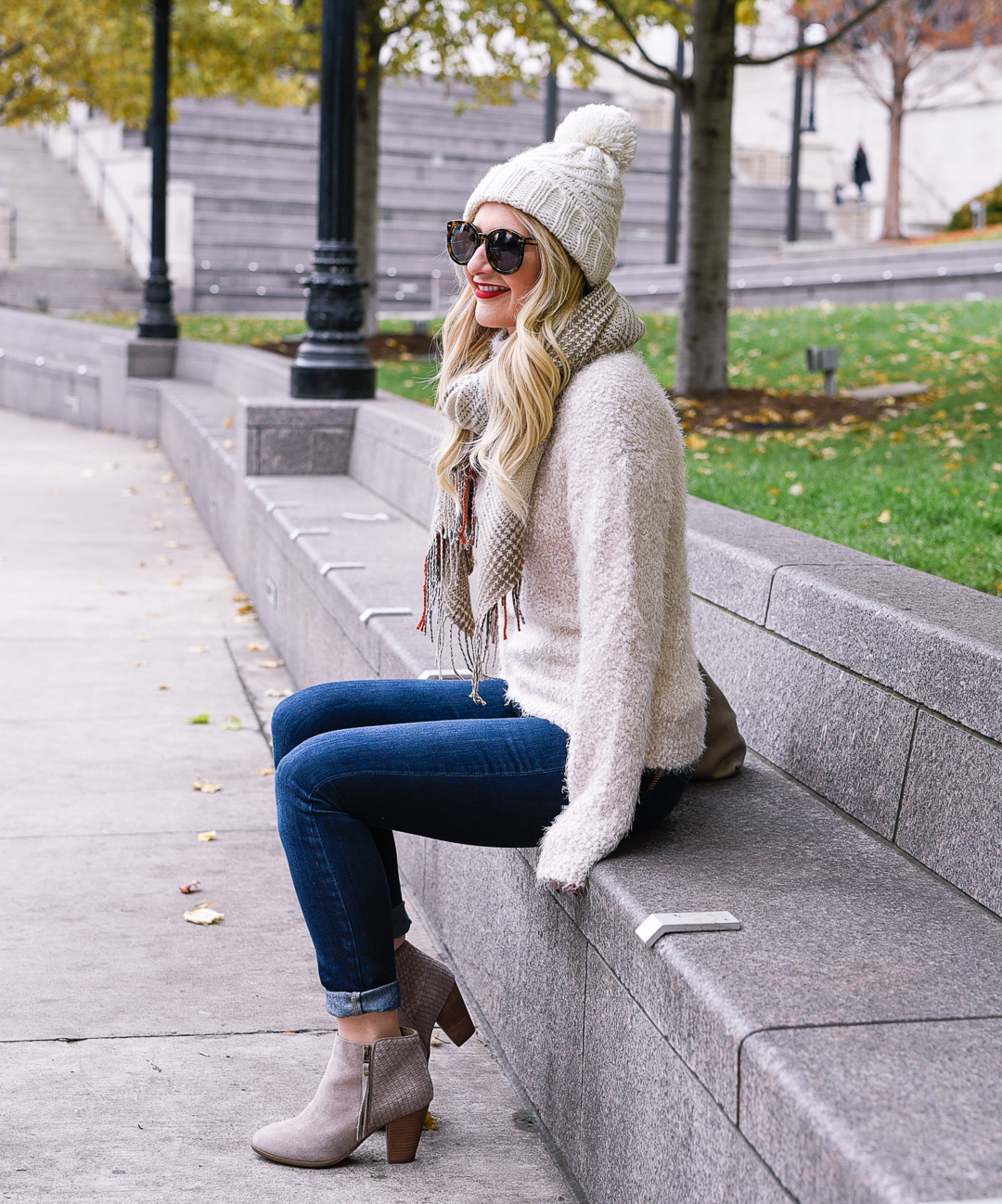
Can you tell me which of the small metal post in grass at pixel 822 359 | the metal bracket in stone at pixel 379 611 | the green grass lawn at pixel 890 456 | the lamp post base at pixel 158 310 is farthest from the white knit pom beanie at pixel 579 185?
the lamp post base at pixel 158 310

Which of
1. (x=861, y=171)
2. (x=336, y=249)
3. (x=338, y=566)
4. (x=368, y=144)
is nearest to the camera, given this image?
(x=338, y=566)

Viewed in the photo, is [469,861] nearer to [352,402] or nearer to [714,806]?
[714,806]

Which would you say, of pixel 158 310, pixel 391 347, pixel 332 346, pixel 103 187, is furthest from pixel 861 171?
pixel 332 346

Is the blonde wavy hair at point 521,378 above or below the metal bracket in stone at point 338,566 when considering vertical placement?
above

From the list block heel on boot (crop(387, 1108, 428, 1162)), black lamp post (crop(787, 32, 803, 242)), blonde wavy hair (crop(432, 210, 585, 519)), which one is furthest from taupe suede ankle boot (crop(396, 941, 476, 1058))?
black lamp post (crop(787, 32, 803, 242))

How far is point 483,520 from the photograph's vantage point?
2.99 metres

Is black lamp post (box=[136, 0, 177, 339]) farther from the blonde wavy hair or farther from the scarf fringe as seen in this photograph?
the blonde wavy hair

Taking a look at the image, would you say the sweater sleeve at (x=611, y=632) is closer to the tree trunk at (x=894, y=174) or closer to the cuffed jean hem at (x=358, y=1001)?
the cuffed jean hem at (x=358, y=1001)

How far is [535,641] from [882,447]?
564 cm

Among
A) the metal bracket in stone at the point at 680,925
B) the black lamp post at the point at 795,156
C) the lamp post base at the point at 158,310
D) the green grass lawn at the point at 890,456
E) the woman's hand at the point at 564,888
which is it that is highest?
the black lamp post at the point at 795,156

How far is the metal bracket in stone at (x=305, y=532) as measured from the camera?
6.88m

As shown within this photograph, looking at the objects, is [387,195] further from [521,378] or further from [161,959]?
[521,378]

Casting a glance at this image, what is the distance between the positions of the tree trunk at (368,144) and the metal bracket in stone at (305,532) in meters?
9.64

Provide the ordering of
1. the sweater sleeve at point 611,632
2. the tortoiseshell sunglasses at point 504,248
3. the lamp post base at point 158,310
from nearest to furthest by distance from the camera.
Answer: the sweater sleeve at point 611,632 → the tortoiseshell sunglasses at point 504,248 → the lamp post base at point 158,310
